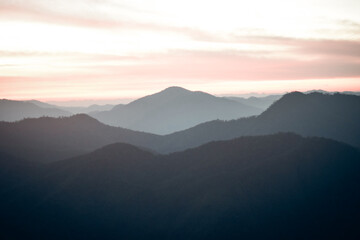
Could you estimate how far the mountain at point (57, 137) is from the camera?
121688 millimetres

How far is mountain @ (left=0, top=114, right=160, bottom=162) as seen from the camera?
121688mm

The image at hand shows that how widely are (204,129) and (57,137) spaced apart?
72627mm

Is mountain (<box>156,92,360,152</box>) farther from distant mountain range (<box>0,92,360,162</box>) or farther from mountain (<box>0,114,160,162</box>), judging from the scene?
mountain (<box>0,114,160,162</box>)

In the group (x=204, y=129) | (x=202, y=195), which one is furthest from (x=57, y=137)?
(x=202, y=195)

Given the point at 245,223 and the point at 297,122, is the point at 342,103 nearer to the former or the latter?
the point at 297,122

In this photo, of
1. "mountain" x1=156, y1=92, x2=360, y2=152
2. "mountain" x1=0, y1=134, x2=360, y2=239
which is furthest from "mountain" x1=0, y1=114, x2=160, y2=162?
"mountain" x1=0, y1=134, x2=360, y2=239

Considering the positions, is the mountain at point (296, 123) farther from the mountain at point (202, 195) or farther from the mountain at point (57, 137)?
the mountain at point (202, 195)

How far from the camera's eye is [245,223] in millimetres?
72000

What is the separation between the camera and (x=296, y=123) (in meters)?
161

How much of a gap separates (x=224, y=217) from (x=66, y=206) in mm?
35418

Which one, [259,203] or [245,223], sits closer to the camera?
[245,223]

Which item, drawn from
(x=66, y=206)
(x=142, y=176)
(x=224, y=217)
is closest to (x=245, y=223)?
(x=224, y=217)

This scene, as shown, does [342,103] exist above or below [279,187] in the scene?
above

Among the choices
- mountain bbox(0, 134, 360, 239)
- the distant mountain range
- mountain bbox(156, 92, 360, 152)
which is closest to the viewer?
Result: mountain bbox(0, 134, 360, 239)
